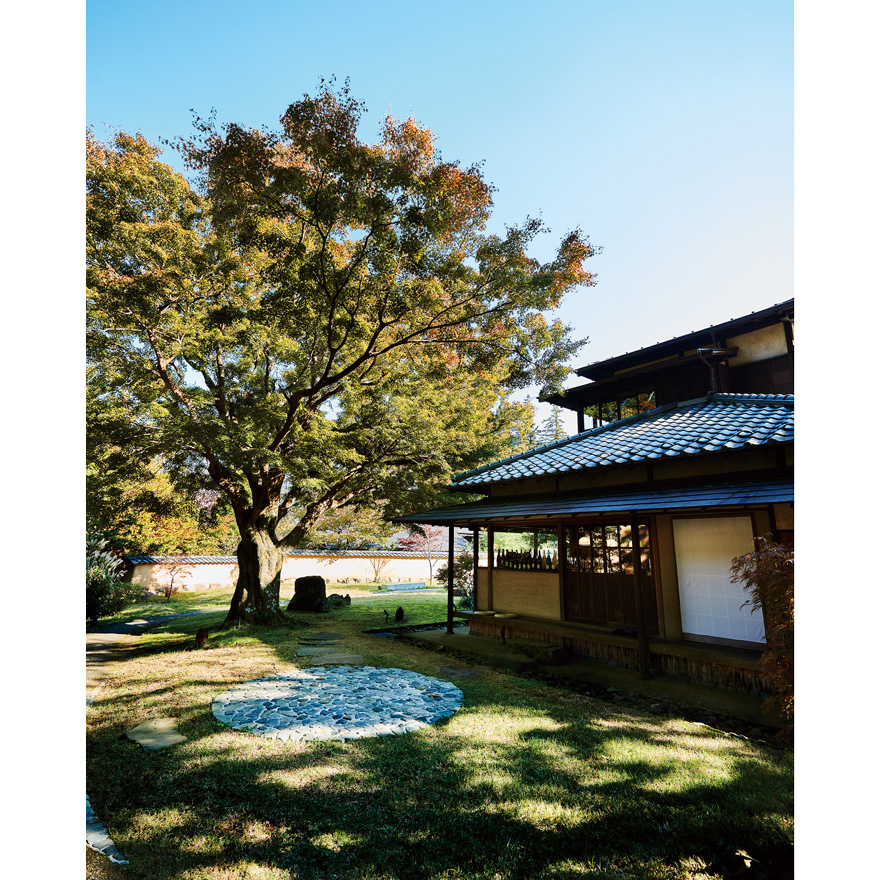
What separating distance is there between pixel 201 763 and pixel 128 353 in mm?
8664

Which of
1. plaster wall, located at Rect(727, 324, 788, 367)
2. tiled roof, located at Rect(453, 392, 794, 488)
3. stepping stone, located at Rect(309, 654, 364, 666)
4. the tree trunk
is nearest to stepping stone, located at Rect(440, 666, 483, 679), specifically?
stepping stone, located at Rect(309, 654, 364, 666)

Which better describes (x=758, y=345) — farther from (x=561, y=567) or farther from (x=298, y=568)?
(x=298, y=568)

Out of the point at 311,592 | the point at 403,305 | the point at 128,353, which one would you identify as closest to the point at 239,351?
the point at 128,353

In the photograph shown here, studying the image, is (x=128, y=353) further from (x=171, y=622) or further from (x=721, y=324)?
(x=721, y=324)

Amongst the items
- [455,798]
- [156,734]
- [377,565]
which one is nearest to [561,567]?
[455,798]

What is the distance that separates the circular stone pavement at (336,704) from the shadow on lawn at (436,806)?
13.2 inches

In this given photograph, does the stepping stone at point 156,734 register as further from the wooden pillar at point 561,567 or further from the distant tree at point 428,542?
the distant tree at point 428,542

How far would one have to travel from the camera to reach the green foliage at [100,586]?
1330 cm

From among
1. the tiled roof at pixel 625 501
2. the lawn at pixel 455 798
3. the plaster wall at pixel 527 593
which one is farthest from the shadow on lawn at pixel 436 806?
the plaster wall at pixel 527 593

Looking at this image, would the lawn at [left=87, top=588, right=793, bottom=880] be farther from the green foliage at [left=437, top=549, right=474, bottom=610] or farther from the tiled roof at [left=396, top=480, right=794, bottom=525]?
the green foliage at [left=437, top=549, right=474, bottom=610]

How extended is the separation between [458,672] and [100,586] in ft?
38.0

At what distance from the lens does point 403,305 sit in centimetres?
853
